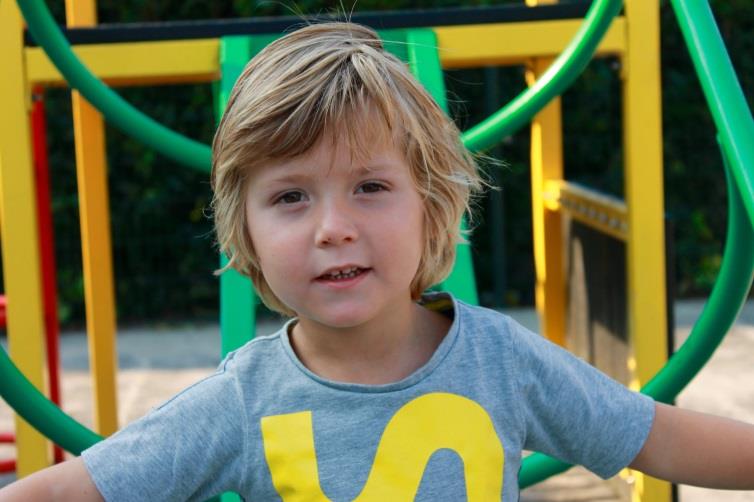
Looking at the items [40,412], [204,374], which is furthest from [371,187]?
[204,374]

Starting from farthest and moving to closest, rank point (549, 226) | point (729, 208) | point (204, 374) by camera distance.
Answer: point (204, 374), point (549, 226), point (729, 208)

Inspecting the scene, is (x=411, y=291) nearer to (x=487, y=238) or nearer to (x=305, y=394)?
(x=305, y=394)

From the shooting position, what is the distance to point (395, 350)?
54.3 inches

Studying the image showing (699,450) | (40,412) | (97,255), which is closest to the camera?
(699,450)

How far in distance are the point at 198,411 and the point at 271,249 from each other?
7.8 inches

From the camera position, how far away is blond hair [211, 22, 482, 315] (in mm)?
1273

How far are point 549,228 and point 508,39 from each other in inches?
37.1

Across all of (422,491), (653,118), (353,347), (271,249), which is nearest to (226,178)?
(271,249)

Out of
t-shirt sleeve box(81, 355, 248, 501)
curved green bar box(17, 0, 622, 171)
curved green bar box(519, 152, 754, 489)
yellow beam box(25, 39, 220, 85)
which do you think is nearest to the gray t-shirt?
t-shirt sleeve box(81, 355, 248, 501)

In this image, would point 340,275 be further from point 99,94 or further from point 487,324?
point 99,94

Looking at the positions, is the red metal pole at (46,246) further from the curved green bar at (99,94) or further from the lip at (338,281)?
the lip at (338,281)

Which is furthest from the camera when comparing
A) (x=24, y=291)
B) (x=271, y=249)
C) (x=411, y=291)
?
(x=24, y=291)

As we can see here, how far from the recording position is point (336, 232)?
4.07 ft

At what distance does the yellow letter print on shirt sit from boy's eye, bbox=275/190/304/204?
0.24 m
